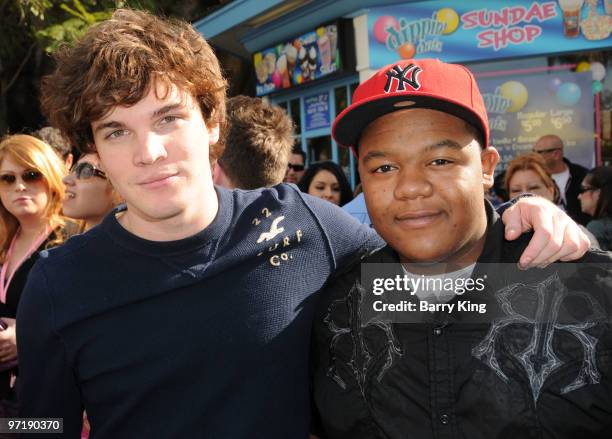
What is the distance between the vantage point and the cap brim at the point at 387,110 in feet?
5.79

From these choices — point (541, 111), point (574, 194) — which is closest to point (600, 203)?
point (574, 194)

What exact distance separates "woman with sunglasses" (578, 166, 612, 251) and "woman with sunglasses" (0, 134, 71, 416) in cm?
413

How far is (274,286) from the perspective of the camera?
198 centimetres

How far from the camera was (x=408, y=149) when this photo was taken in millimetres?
1760

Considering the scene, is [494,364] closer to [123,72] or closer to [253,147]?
[123,72]

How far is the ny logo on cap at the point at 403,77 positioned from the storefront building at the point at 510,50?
6.71 m

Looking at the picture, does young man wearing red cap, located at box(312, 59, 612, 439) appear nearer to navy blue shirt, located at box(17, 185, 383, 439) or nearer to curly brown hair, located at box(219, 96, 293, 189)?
navy blue shirt, located at box(17, 185, 383, 439)

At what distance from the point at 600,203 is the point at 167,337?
4.27m

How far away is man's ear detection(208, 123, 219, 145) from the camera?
2.31m

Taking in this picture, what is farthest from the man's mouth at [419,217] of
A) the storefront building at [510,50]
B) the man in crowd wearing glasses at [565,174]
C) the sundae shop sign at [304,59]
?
the sundae shop sign at [304,59]

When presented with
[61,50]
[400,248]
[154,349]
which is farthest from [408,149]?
[61,50]

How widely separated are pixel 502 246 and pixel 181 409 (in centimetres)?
115

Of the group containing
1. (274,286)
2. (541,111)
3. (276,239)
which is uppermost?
(541,111)

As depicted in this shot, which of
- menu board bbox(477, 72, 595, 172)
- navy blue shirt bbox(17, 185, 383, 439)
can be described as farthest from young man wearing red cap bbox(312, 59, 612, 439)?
menu board bbox(477, 72, 595, 172)
